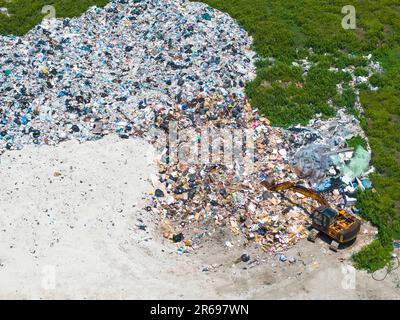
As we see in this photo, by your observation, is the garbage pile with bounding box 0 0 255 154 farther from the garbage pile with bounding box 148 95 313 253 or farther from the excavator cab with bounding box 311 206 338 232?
the excavator cab with bounding box 311 206 338 232

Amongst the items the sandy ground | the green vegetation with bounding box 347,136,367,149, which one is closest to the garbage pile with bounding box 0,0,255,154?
the sandy ground

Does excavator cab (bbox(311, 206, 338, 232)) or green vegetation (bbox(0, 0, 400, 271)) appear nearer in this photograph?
excavator cab (bbox(311, 206, 338, 232))

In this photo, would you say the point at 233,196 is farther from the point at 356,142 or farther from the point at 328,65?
the point at 328,65

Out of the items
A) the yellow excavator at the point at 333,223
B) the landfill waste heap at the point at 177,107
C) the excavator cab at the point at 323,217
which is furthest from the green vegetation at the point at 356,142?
the excavator cab at the point at 323,217

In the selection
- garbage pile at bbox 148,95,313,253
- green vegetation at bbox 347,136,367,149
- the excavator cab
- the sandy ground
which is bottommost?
the sandy ground

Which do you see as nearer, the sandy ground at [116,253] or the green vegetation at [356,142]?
the sandy ground at [116,253]

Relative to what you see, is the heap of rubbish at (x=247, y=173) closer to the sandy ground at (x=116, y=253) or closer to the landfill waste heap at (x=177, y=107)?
the landfill waste heap at (x=177, y=107)

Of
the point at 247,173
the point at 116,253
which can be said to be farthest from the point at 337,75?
the point at 116,253
